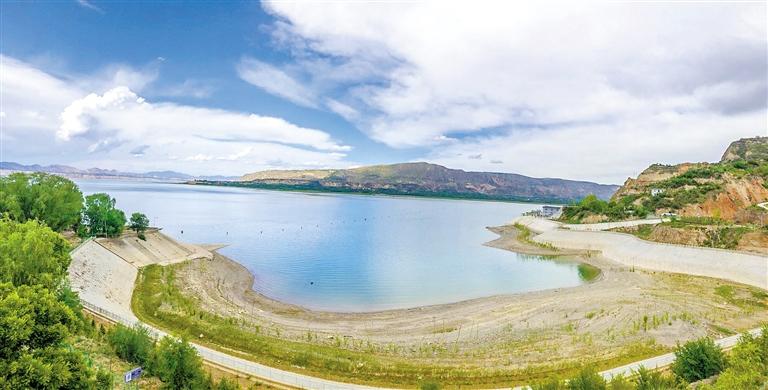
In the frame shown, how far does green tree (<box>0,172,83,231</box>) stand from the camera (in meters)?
38.3

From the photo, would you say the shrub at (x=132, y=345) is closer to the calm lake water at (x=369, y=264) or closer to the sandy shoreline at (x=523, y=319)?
the sandy shoreline at (x=523, y=319)

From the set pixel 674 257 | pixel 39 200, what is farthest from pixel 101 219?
pixel 674 257

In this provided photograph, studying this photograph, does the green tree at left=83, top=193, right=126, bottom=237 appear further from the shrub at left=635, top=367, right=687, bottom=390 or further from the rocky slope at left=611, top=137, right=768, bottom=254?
the rocky slope at left=611, top=137, right=768, bottom=254

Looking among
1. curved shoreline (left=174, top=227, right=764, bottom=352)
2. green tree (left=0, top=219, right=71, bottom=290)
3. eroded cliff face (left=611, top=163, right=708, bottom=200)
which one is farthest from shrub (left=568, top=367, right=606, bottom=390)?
eroded cliff face (left=611, top=163, right=708, bottom=200)

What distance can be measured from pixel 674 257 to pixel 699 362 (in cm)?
4070

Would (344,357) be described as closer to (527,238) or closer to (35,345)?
(35,345)

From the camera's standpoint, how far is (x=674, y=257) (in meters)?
51.8

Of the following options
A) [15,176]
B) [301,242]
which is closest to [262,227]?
[301,242]

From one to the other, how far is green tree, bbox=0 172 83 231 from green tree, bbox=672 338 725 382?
48.2 meters

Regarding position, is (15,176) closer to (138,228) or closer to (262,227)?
(138,228)

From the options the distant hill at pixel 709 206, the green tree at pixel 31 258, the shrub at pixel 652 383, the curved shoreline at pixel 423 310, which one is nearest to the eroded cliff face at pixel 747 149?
the distant hill at pixel 709 206

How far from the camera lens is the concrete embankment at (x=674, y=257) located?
43900 mm

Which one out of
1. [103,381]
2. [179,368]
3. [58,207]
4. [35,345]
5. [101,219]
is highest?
[58,207]

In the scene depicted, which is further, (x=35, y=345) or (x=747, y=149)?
(x=747, y=149)
